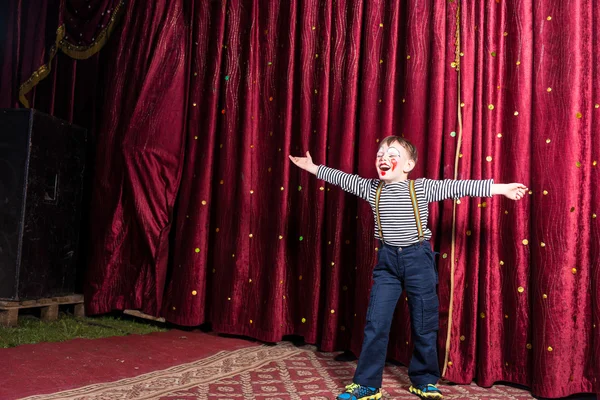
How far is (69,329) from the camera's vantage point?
2.76m

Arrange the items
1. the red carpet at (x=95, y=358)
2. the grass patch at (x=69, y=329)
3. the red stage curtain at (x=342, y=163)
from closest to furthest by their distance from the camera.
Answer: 1. the red carpet at (x=95, y=358)
2. the red stage curtain at (x=342, y=163)
3. the grass patch at (x=69, y=329)

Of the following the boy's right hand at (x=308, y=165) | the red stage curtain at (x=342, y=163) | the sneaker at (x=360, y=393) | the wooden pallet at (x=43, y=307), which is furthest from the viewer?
the wooden pallet at (x=43, y=307)

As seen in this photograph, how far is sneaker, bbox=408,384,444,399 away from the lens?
75.6 inches

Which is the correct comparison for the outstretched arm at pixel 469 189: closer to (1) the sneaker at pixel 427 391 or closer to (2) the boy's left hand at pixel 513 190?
(2) the boy's left hand at pixel 513 190

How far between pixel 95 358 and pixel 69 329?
0.57m

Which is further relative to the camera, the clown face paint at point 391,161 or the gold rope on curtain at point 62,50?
→ the gold rope on curtain at point 62,50

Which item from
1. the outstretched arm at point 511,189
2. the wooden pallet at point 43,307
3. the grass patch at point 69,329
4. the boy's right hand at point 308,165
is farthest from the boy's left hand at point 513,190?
the wooden pallet at point 43,307

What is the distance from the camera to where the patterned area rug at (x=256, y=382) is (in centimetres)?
188

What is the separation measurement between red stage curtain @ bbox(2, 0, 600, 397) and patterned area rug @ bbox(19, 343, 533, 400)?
127 millimetres

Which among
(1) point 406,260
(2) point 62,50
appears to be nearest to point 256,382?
(1) point 406,260

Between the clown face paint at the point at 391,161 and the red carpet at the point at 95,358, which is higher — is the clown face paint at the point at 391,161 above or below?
above

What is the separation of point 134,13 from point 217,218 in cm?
129

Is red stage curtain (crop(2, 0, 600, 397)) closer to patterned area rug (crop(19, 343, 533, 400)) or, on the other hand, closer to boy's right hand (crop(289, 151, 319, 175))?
patterned area rug (crop(19, 343, 533, 400))

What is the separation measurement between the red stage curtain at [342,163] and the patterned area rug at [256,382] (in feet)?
0.42
